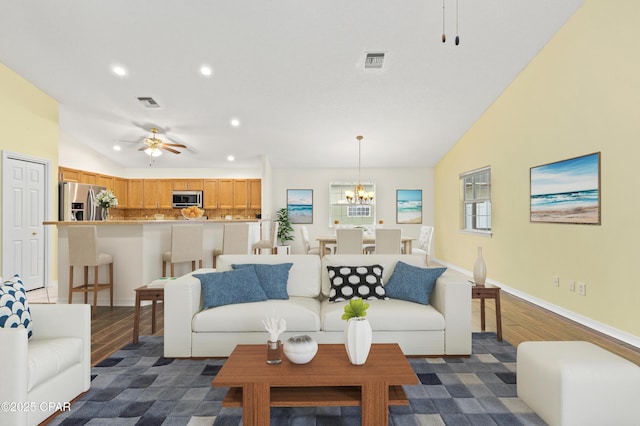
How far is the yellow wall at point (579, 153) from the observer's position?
352 centimetres

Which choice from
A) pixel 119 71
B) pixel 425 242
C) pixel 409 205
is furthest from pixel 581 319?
pixel 119 71

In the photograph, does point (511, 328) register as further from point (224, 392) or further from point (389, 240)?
point (224, 392)

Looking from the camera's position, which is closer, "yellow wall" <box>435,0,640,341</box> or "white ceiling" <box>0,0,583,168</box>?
"yellow wall" <box>435,0,640,341</box>

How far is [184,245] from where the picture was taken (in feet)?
16.7

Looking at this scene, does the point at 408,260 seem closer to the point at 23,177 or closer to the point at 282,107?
the point at 282,107

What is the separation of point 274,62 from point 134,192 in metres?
6.52

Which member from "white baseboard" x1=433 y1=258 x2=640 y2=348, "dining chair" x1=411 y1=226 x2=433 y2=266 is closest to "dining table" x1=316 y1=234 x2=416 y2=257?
"dining chair" x1=411 y1=226 x2=433 y2=266

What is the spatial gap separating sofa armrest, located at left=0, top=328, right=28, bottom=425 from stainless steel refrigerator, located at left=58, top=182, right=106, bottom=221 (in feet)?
18.9

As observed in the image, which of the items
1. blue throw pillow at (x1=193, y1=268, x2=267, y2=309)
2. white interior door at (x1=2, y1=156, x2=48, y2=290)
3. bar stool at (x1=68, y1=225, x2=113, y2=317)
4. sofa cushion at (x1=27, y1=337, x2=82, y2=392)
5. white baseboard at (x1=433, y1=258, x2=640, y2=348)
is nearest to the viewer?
sofa cushion at (x1=27, y1=337, x2=82, y2=392)

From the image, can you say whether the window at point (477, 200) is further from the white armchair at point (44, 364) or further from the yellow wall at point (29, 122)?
the yellow wall at point (29, 122)

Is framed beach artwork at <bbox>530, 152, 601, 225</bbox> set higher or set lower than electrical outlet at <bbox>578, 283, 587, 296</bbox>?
higher

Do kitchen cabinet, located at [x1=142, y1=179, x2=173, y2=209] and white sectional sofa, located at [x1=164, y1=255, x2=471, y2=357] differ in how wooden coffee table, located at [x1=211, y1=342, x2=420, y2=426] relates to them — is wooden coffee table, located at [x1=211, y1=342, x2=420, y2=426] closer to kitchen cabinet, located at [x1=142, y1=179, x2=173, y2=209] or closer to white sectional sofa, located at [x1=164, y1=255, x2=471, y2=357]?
white sectional sofa, located at [x1=164, y1=255, x2=471, y2=357]

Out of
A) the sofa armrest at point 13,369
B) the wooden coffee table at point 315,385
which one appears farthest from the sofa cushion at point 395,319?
the sofa armrest at point 13,369

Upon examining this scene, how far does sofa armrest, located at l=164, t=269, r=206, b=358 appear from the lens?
297 cm
